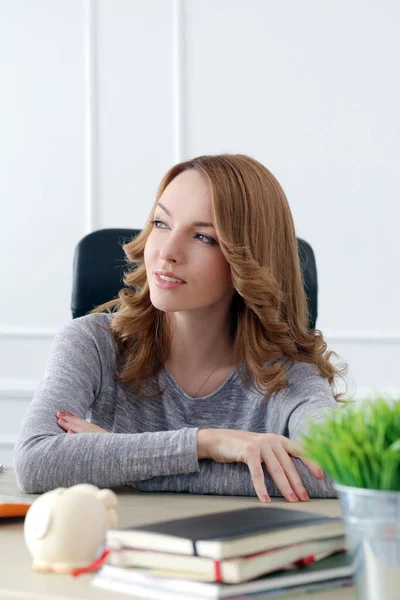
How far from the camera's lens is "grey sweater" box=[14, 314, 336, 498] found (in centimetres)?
145

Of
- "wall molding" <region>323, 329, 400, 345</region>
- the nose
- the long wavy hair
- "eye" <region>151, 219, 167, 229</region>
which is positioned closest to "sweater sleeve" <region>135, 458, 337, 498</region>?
the long wavy hair

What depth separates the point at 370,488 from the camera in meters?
0.71

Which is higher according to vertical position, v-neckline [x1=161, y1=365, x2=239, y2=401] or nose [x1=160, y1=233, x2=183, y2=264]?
nose [x1=160, y1=233, x2=183, y2=264]

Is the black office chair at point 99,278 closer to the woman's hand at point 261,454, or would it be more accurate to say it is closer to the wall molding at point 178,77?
the woman's hand at point 261,454

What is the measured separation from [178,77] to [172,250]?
2068 mm

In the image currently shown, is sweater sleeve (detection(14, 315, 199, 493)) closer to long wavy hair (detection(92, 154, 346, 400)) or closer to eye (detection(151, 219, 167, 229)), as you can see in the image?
long wavy hair (detection(92, 154, 346, 400))

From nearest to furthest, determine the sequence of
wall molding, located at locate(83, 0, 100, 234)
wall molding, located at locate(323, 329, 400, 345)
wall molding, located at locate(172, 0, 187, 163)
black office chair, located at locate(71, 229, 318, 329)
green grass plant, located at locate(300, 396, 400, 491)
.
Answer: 1. green grass plant, located at locate(300, 396, 400, 491)
2. black office chair, located at locate(71, 229, 318, 329)
3. wall molding, located at locate(323, 329, 400, 345)
4. wall molding, located at locate(172, 0, 187, 163)
5. wall molding, located at locate(83, 0, 100, 234)

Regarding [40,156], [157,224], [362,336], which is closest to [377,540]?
[157,224]

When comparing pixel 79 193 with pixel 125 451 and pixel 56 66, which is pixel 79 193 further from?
pixel 125 451

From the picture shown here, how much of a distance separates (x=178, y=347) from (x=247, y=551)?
1.09 meters

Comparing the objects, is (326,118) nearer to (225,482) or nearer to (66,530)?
(225,482)

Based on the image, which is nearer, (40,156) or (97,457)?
(97,457)

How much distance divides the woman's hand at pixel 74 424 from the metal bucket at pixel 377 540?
912mm

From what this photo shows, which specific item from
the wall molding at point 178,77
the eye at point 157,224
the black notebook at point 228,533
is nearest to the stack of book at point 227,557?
the black notebook at point 228,533
